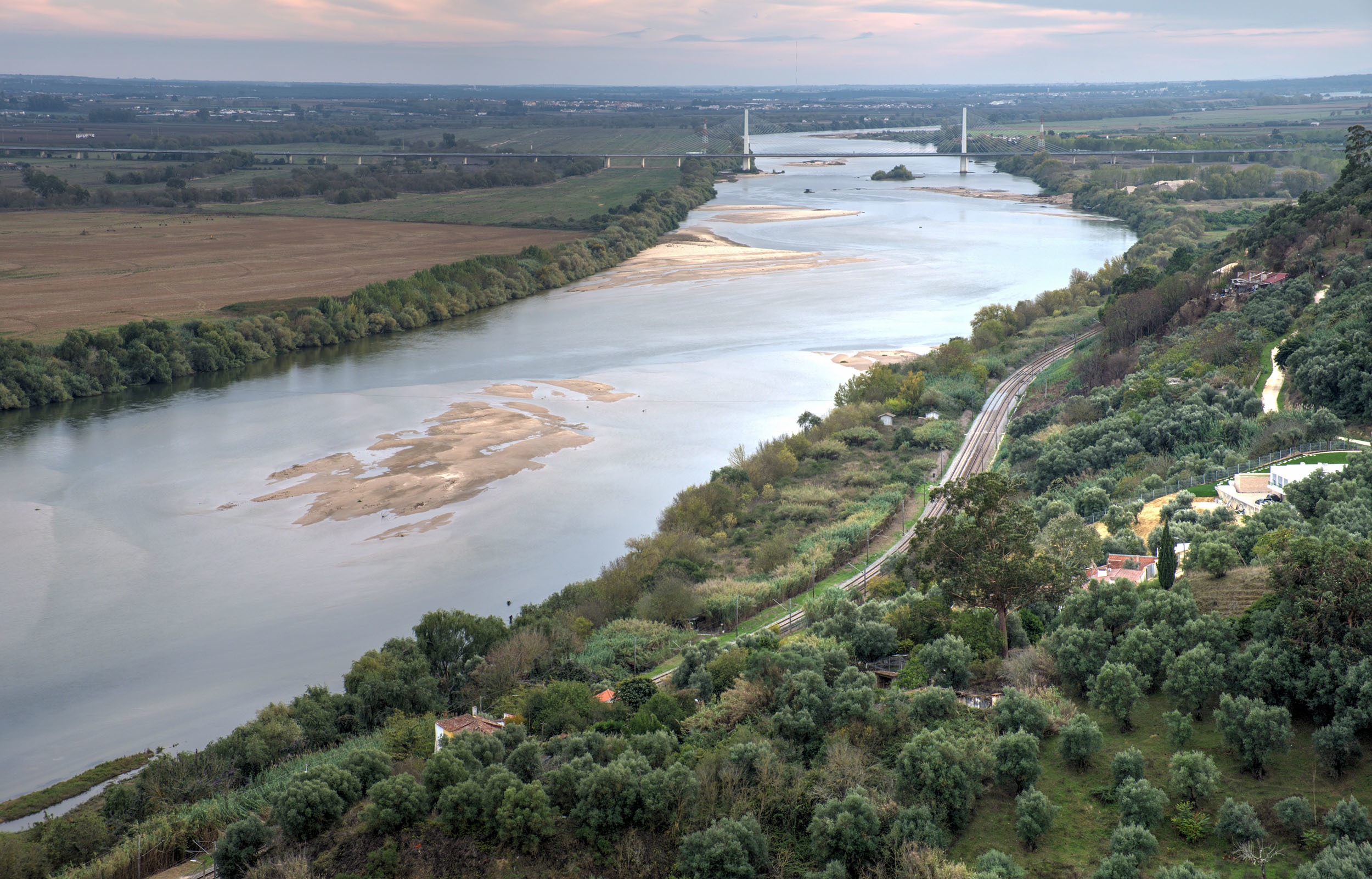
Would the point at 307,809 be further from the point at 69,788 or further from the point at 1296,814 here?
the point at 1296,814

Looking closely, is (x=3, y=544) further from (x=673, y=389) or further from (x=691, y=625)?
(x=673, y=389)

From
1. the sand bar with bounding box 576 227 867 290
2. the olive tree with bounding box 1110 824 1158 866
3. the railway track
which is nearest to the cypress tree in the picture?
the railway track

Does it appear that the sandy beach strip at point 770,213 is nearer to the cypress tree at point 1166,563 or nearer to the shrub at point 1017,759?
the cypress tree at point 1166,563

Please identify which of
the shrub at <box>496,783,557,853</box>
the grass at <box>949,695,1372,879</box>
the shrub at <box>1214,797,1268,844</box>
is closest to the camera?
the shrub at <box>1214,797,1268,844</box>

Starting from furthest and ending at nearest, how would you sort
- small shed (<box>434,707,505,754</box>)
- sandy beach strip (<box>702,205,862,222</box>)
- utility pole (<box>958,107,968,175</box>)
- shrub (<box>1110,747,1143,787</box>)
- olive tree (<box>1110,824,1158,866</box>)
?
utility pole (<box>958,107,968,175</box>) → sandy beach strip (<box>702,205,862,222</box>) → small shed (<box>434,707,505,754</box>) → shrub (<box>1110,747,1143,787</box>) → olive tree (<box>1110,824,1158,866</box>)

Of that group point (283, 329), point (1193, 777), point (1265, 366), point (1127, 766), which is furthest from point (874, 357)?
point (1193, 777)

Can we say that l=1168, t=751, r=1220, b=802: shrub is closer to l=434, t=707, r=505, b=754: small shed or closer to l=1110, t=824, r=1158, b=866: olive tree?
l=1110, t=824, r=1158, b=866: olive tree
